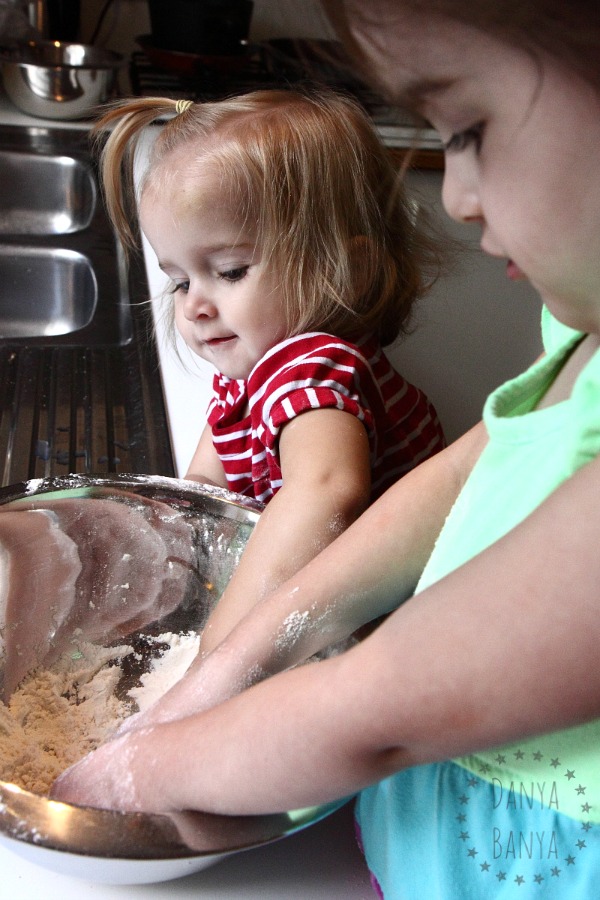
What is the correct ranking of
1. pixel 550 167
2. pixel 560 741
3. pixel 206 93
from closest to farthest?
pixel 550 167 → pixel 560 741 → pixel 206 93

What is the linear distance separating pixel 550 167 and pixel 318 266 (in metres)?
0.63

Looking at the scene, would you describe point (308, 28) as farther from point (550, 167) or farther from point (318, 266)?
point (318, 266)

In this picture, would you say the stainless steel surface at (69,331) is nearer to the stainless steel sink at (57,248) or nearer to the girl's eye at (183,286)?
the stainless steel sink at (57,248)

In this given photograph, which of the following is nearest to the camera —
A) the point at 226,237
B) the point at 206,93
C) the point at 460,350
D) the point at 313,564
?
the point at 313,564

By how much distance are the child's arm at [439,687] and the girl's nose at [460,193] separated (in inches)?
4.8

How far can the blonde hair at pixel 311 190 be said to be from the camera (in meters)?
0.90

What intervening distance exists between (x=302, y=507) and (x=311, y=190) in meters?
0.35

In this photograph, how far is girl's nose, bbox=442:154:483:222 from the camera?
377 mm

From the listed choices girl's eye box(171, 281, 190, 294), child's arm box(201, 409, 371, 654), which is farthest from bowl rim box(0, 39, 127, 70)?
child's arm box(201, 409, 371, 654)

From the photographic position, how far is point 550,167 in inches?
13.1

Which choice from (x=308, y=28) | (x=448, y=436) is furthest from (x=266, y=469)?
(x=308, y=28)

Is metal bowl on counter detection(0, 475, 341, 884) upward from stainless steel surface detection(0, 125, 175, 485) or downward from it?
upward

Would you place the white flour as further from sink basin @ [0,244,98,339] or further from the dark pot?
the dark pot

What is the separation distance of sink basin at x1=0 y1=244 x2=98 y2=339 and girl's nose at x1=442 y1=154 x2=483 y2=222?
133cm
